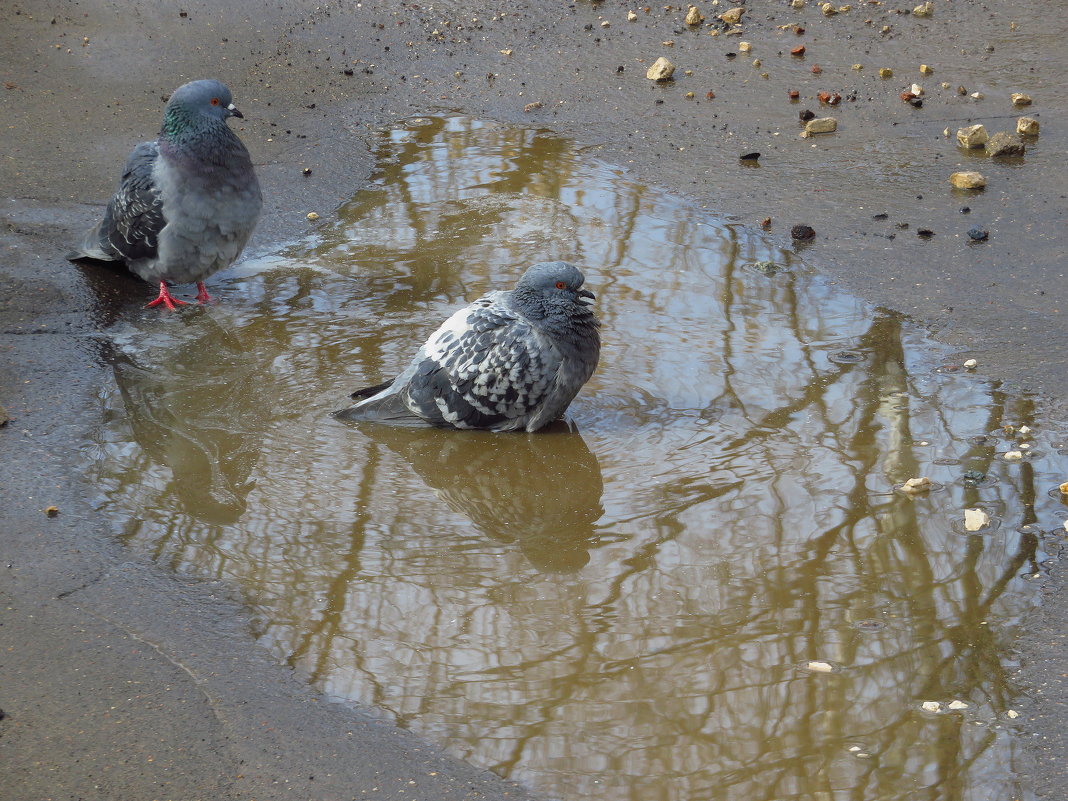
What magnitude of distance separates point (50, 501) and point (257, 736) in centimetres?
154

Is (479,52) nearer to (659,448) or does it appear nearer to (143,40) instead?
(143,40)

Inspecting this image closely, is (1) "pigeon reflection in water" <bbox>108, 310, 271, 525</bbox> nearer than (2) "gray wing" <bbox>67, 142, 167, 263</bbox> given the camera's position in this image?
Yes

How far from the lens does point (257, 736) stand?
2893 millimetres

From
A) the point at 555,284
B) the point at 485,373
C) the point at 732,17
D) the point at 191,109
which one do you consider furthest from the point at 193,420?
the point at 732,17

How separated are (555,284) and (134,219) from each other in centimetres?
235

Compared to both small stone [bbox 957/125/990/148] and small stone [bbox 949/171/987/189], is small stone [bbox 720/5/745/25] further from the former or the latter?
small stone [bbox 949/171/987/189]

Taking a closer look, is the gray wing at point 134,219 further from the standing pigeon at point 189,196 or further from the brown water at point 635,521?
the brown water at point 635,521

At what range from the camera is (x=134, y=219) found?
5.46m

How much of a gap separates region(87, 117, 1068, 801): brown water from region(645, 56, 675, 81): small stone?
9.00 feet

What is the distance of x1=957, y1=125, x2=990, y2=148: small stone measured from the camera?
6.95 metres

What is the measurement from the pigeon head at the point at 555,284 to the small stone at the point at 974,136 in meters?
3.71

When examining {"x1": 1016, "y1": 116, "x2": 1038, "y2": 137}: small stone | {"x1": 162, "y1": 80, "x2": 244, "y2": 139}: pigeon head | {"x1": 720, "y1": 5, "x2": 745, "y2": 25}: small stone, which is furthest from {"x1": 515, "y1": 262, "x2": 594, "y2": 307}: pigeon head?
{"x1": 720, "y1": 5, "x2": 745, "y2": 25}: small stone

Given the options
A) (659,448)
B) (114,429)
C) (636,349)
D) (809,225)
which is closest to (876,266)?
(809,225)

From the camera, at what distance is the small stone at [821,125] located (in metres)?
7.28
